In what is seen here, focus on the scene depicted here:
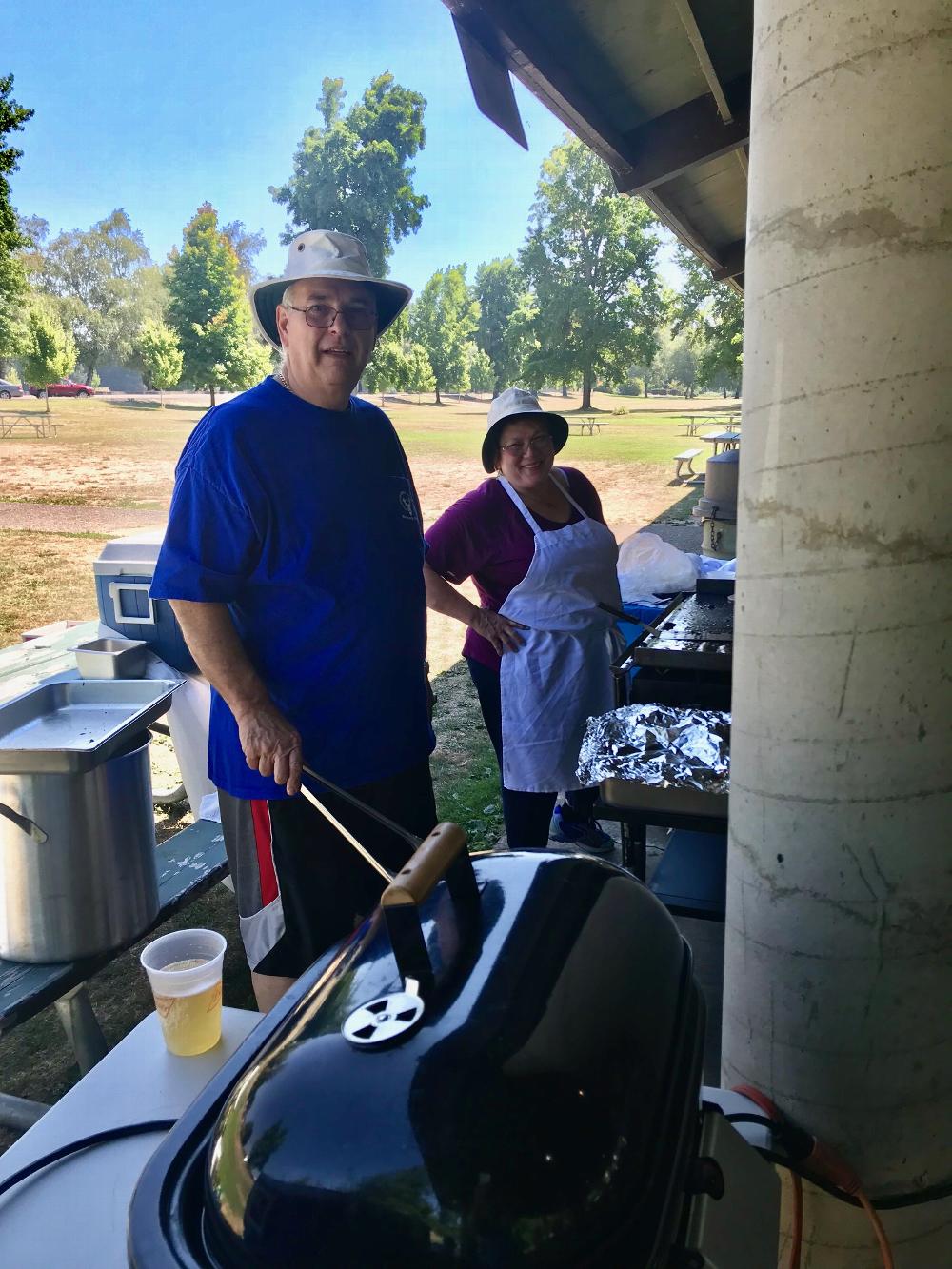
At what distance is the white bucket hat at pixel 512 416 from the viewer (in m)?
2.66

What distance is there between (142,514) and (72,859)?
12.4m

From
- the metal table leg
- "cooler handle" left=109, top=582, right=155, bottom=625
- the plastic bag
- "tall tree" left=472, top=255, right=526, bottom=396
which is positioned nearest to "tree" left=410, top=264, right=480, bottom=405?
"tall tree" left=472, top=255, right=526, bottom=396

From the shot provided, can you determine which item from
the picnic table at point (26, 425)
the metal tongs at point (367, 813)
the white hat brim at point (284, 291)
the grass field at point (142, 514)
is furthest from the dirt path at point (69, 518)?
the metal tongs at point (367, 813)

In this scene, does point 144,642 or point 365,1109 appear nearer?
point 365,1109

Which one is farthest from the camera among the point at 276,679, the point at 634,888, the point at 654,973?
the point at 276,679

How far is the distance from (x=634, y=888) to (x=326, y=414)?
127 centimetres

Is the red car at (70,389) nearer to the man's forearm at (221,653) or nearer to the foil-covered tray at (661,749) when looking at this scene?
the man's forearm at (221,653)

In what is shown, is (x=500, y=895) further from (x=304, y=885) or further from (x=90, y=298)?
(x=90, y=298)

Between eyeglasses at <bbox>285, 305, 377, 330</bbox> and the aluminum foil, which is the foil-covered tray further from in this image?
eyeglasses at <bbox>285, 305, 377, 330</bbox>

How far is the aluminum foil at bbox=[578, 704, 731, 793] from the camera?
1.88m

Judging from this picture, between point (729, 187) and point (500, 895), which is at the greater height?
point (729, 187)

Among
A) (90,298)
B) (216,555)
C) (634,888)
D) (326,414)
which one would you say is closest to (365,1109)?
(634,888)

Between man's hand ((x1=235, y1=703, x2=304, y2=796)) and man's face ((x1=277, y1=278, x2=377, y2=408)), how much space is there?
2.25ft

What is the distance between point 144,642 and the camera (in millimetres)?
3178
